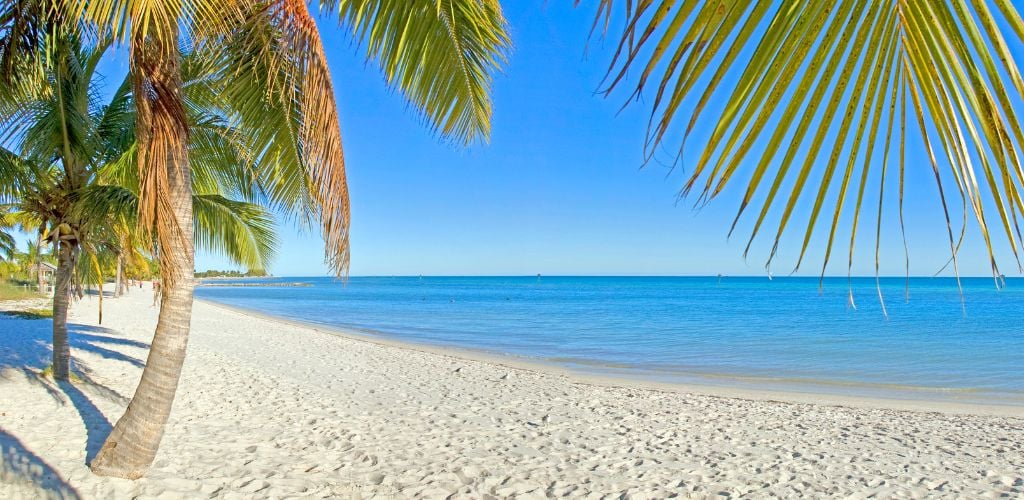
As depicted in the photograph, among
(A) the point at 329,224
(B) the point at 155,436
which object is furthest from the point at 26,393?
(A) the point at 329,224

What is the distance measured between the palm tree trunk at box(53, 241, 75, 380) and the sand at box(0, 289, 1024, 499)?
10.3 inches

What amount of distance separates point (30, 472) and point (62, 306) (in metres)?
3.44

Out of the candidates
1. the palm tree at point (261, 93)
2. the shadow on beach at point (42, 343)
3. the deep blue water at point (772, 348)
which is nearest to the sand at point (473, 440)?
the shadow on beach at point (42, 343)

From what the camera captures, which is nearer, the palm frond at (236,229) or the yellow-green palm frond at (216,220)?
the yellow-green palm frond at (216,220)

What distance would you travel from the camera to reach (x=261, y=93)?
4.70 meters

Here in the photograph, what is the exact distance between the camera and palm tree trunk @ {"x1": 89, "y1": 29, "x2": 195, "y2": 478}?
382 centimetres

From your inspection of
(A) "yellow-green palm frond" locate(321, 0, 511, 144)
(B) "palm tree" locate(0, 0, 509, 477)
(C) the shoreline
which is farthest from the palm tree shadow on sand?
(C) the shoreline

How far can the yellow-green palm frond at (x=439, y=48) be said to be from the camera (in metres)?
4.02

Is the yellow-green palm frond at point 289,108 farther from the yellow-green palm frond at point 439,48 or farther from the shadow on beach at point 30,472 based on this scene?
the shadow on beach at point 30,472

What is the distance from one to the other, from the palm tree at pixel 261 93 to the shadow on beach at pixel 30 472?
0.27 meters

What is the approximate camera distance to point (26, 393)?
275 inches

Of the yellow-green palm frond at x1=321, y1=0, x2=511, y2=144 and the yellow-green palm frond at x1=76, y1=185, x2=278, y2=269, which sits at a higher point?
the yellow-green palm frond at x1=321, y1=0, x2=511, y2=144

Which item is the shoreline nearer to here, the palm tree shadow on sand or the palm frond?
the palm frond

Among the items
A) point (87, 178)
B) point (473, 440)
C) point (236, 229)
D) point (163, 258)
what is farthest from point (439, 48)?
point (87, 178)
